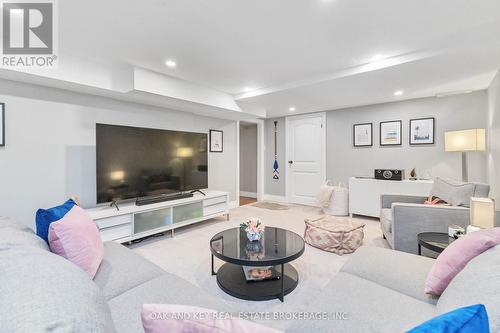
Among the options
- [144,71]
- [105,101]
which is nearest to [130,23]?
[144,71]

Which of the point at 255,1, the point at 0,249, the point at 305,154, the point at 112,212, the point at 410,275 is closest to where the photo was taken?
the point at 0,249

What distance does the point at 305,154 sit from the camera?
5410mm

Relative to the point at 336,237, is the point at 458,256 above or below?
above

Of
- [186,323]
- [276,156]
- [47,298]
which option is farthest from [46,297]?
[276,156]

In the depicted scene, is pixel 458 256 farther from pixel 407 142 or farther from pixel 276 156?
pixel 276 156

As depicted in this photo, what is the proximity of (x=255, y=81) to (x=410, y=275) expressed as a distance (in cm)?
296

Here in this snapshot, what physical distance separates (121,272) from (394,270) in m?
1.67

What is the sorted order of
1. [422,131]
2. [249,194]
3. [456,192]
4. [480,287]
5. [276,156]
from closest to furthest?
[480,287] → [456,192] → [422,131] → [276,156] → [249,194]

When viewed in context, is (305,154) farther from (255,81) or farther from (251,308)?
(251,308)

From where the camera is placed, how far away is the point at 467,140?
3.23m

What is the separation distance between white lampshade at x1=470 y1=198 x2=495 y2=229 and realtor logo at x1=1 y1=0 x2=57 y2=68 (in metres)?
3.49

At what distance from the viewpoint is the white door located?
17.0 ft

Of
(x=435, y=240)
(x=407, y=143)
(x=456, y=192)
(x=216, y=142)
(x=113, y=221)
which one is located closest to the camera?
(x=435, y=240)

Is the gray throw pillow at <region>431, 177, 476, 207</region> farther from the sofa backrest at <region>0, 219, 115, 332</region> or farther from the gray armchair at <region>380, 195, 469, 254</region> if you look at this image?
the sofa backrest at <region>0, 219, 115, 332</region>
